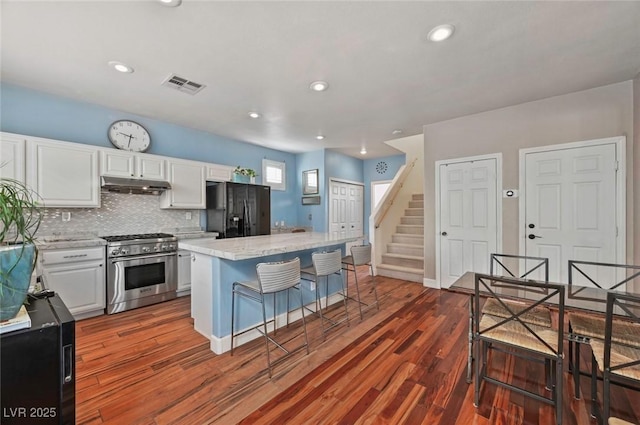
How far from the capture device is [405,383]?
77.1 inches

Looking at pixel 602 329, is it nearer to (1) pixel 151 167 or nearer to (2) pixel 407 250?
(2) pixel 407 250

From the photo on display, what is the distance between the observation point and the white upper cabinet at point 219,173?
4434 mm

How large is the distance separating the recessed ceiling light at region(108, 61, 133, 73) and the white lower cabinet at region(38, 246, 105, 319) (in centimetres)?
199

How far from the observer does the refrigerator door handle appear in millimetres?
1028

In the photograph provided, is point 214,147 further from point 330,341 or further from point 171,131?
point 330,341

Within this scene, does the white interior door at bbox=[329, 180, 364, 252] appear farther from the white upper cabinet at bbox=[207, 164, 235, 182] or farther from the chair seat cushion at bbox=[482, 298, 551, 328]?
the chair seat cushion at bbox=[482, 298, 551, 328]

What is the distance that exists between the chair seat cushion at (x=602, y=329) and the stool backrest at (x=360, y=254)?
1.78 meters

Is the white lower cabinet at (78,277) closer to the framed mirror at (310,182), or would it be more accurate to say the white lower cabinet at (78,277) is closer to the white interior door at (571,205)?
the framed mirror at (310,182)

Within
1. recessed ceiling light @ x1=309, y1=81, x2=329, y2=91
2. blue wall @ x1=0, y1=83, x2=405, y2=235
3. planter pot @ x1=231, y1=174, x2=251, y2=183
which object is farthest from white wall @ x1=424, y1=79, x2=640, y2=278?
planter pot @ x1=231, y1=174, x2=251, y2=183

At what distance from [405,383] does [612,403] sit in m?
1.29

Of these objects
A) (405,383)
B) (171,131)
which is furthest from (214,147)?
(405,383)

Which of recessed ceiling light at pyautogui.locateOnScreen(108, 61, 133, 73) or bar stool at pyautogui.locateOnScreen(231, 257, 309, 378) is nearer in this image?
bar stool at pyautogui.locateOnScreen(231, 257, 309, 378)

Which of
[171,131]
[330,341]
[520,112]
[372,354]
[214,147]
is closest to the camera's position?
[372,354]

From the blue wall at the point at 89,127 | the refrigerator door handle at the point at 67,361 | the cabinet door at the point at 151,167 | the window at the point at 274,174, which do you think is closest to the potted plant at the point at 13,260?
the refrigerator door handle at the point at 67,361
